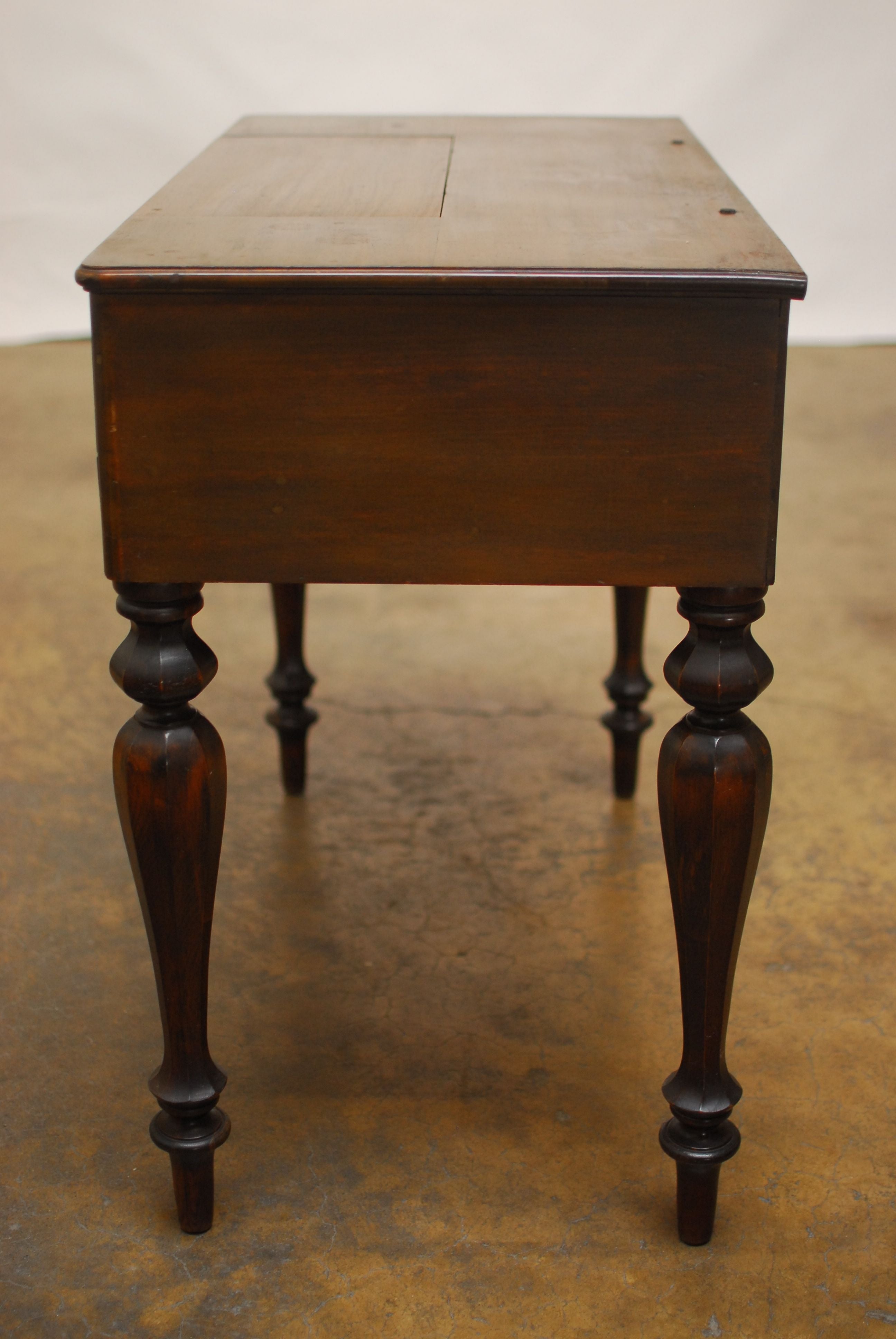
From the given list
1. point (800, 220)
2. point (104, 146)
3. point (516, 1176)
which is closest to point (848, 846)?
point (516, 1176)

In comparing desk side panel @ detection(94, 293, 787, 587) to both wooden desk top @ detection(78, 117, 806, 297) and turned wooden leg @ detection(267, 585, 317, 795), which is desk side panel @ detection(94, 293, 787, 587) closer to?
wooden desk top @ detection(78, 117, 806, 297)

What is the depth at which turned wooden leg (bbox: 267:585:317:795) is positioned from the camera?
5.48ft

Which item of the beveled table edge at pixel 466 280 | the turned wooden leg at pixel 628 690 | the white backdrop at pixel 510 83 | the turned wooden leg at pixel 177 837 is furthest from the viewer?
the white backdrop at pixel 510 83

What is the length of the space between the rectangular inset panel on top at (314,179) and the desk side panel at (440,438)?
18 cm

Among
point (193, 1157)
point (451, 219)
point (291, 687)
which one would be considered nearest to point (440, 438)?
point (451, 219)

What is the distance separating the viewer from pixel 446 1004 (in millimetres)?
1399

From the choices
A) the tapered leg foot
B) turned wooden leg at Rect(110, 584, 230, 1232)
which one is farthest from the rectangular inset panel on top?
the tapered leg foot

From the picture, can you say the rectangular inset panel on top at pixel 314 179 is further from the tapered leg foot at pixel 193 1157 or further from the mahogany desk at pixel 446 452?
the tapered leg foot at pixel 193 1157

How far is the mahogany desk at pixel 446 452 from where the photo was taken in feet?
2.97

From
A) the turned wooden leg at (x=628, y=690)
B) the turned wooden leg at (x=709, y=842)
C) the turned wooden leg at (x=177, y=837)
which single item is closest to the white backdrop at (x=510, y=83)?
the turned wooden leg at (x=628, y=690)

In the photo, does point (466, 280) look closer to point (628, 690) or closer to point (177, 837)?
point (177, 837)

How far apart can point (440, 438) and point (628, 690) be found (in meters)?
0.82

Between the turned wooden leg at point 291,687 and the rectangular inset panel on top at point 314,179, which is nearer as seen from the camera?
the rectangular inset panel on top at point 314,179

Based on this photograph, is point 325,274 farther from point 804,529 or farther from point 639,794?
point 804,529
